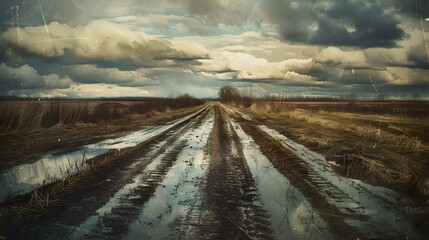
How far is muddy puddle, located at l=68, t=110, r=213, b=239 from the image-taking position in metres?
5.36

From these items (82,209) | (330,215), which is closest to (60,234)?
(82,209)

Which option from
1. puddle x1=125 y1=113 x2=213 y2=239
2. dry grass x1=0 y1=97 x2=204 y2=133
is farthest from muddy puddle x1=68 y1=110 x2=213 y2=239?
A: dry grass x1=0 y1=97 x2=204 y2=133

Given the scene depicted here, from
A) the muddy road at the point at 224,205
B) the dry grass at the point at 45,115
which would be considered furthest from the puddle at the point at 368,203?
the dry grass at the point at 45,115

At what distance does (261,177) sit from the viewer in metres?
8.97

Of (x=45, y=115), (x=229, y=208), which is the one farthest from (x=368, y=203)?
(x=45, y=115)

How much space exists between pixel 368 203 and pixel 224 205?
2802 millimetres

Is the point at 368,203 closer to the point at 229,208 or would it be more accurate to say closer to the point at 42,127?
the point at 229,208

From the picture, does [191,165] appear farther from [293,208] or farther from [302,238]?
[302,238]

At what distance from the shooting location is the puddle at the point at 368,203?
5.64 m

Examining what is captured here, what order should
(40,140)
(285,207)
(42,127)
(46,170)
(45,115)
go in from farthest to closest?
(45,115) < (42,127) < (40,140) < (46,170) < (285,207)

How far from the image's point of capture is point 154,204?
6.62 m

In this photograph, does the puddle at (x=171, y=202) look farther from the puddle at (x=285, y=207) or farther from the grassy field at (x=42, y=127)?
the grassy field at (x=42, y=127)

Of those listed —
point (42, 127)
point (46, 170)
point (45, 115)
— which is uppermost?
point (45, 115)

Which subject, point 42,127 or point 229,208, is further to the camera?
point 42,127
